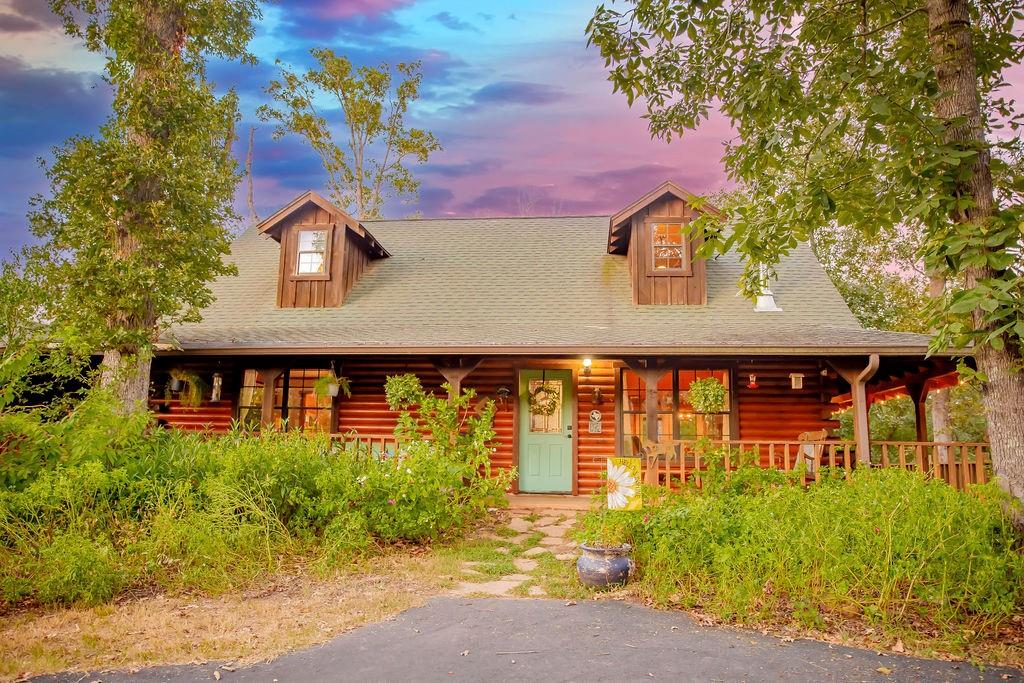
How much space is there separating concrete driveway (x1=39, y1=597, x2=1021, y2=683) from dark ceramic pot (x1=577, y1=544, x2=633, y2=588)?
2.17 ft

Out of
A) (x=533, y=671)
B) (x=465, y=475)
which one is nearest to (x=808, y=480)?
(x=465, y=475)

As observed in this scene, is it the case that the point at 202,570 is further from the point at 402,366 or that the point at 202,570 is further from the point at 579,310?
the point at 579,310

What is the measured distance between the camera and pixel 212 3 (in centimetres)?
1003

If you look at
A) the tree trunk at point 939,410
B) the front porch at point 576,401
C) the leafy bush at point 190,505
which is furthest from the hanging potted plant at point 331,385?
the tree trunk at point 939,410

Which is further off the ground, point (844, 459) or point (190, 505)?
point (844, 459)

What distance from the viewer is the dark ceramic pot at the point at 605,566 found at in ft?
17.2

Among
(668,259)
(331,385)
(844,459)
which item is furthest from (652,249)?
(331,385)

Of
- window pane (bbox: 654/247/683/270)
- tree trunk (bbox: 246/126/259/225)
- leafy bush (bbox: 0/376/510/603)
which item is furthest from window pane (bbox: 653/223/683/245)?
tree trunk (bbox: 246/126/259/225)

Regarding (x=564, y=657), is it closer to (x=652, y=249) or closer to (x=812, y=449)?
(x=812, y=449)

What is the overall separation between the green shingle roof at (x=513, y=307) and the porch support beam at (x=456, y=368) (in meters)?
0.33

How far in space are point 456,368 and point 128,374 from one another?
15.7ft

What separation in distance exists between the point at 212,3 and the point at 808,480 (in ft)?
39.9

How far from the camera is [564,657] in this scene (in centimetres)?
381

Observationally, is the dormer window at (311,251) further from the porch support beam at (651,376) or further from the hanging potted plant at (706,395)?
the hanging potted plant at (706,395)
